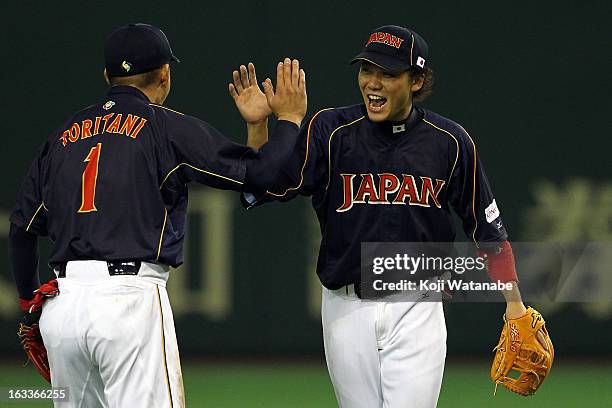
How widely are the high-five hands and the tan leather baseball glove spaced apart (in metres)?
1.49

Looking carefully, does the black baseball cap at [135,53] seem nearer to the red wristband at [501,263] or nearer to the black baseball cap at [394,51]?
the black baseball cap at [394,51]

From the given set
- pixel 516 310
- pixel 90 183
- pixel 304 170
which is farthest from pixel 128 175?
pixel 516 310

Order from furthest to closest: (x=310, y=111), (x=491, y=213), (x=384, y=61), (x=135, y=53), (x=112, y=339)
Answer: (x=310, y=111)
(x=491, y=213)
(x=384, y=61)
(x=135, y=53)
(x=112, y=339)

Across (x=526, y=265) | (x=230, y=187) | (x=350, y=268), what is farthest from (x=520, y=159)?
(x=230, y=187)

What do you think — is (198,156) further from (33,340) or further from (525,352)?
(525,352)

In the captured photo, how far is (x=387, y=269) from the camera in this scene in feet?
16.3

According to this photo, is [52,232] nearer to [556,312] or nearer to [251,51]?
[251,51]

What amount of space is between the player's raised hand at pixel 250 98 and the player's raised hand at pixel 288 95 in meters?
0.04

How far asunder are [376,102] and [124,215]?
4.53ft

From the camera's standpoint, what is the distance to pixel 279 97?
15.6 ft

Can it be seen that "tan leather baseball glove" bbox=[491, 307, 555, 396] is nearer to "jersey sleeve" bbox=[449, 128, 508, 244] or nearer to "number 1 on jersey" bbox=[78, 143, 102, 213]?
"jersey sleeve" bbox=[449, 128, 508, 244]

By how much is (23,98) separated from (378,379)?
5.67 m

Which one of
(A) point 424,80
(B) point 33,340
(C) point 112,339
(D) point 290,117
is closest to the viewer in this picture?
(C) point 112,339

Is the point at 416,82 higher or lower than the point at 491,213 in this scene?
higher
